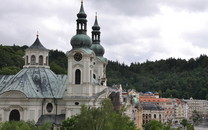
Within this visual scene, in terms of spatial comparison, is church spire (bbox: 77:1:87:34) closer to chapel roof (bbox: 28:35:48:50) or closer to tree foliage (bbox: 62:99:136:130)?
chapel roof (bbox: 28:35:48:50)

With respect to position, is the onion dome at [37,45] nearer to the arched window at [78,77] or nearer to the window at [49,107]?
the arched window at [78,77]

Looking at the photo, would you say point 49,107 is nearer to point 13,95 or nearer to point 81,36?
point 13,95

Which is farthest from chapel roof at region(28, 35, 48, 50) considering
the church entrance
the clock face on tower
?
the church entrance

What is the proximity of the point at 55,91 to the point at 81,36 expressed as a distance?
10.5 metres

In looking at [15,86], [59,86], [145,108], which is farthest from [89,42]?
[145,108]

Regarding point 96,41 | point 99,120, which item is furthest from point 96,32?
point 99,120

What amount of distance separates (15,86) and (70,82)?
29.0 feet

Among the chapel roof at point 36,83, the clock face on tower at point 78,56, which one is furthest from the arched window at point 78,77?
the chapel roof at point 36,83

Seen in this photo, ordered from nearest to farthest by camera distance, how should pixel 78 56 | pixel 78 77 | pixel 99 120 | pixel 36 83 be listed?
pixel 99 120 → pixel 78 56 → pixel 78 77 → pixel 36 83

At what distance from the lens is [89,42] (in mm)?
64250

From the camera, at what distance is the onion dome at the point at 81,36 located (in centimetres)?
6359

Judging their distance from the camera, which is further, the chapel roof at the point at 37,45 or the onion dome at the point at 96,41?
the onion dome at the point at 96,41

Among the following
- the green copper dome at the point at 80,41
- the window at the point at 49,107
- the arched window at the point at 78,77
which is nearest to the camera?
the arched window at the point at 78,77

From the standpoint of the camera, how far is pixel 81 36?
210 feet
